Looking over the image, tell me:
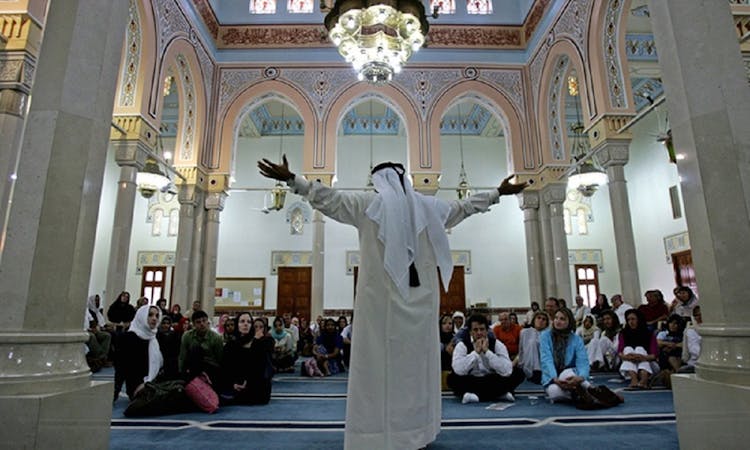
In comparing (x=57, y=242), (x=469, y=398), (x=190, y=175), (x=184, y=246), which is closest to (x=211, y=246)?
(x=184, y=246)

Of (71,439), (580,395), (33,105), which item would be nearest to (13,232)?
(33,105)

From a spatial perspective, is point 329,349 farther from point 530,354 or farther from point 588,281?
point 588,281

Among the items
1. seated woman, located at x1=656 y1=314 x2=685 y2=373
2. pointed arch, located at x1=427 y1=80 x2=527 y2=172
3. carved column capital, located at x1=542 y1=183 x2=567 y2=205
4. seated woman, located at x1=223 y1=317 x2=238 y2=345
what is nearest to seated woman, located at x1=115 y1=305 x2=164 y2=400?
seated woman, located at x1=223 y1=317 x2=238 y2=345

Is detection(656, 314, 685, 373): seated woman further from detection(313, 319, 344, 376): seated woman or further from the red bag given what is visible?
the red bag

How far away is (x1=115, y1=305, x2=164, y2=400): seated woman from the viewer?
3.27 m

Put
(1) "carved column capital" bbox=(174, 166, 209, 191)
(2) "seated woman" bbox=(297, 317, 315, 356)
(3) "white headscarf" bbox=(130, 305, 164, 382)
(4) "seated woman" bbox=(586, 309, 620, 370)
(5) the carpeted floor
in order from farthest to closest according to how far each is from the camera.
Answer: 1. (1) "carved column capital" bbox=(174, 166, 209, 191)
2. (2) "seated woman" bbox=(297, 317, 315, 356)
3. (4) "seated woman" bbox=(586, 309, 620, 370)
4. (3) "white headscarf" bbox=(130, 305, 164, 382)
5. (5) the carpeted floor

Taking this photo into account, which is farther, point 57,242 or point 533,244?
point 533,244

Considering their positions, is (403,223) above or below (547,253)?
below

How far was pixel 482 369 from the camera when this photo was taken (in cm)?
328

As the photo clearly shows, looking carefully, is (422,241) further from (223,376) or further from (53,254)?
(223,376)

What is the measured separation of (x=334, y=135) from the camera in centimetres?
805

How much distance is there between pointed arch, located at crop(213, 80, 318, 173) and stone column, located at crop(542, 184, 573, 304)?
169 inches

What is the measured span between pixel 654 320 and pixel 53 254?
224 inches

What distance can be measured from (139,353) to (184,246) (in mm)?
4264
